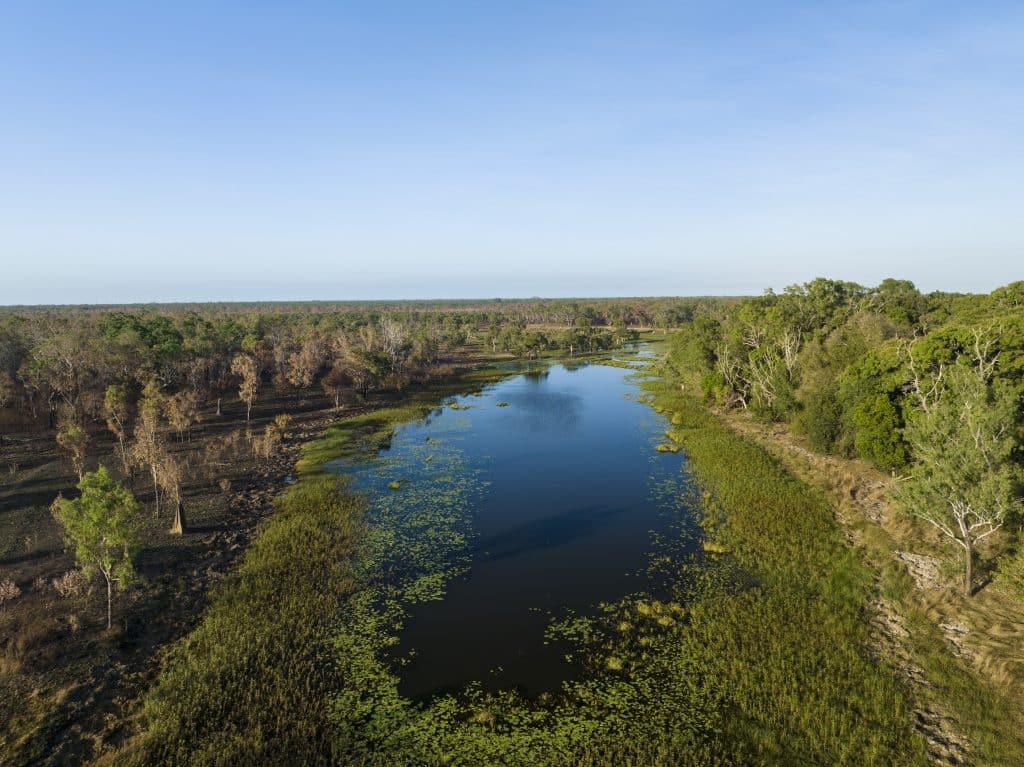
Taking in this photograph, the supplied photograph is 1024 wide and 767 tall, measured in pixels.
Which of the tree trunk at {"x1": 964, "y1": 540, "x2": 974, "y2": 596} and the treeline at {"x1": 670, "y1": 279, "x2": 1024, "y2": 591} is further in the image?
the tree trunk at {"x1": 964, "y1": 540, "x2": 974, "y2": 596}

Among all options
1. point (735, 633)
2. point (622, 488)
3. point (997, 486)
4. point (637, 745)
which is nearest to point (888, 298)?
point (622, 488)

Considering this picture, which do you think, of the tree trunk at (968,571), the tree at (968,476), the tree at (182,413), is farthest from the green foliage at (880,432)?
the tree at (182,413)

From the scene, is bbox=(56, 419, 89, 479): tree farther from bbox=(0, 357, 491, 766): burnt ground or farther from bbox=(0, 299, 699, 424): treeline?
bbox=(0, 299, 699, 424): treeline

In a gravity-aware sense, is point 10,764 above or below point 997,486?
below

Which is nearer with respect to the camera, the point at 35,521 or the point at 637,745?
the point at 637,745

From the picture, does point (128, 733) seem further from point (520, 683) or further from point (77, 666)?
point (520, 683)

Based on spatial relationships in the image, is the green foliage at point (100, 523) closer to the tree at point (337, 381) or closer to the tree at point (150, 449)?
the tree at point (150, 449)

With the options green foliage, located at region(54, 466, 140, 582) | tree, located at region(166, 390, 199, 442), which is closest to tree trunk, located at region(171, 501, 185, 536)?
green foliage, located at region(54, 466, 140, 582)
